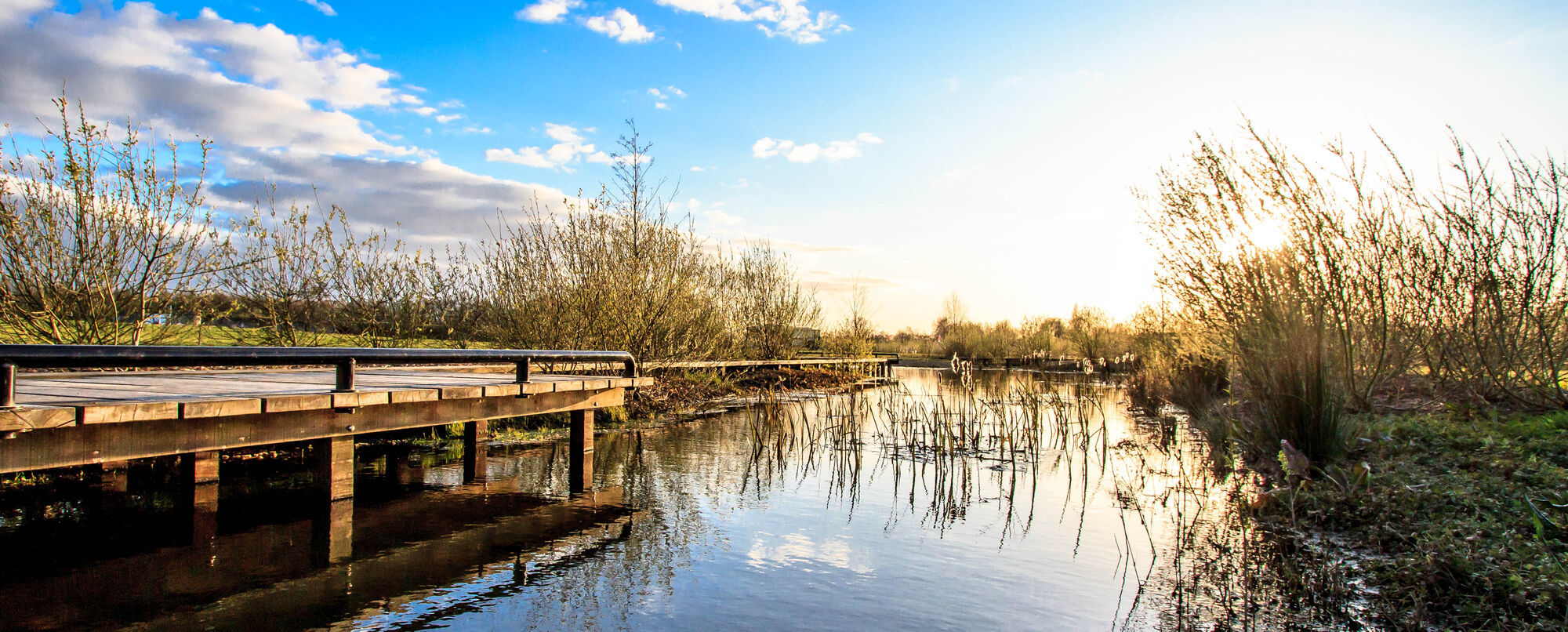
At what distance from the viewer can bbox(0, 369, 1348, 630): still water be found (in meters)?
4.32

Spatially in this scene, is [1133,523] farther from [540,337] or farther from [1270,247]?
[540,337]

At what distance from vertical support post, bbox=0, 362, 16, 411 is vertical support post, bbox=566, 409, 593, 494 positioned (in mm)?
4468

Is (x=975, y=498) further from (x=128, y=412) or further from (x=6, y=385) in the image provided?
(x=6, y=385)

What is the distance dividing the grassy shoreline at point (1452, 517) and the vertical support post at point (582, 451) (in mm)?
5702

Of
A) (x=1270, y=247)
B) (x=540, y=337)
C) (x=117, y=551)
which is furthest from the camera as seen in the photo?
(x=540, y=337)

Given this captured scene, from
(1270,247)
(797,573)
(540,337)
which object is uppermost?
(1270,247)

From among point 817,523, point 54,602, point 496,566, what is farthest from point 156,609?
point 817,523

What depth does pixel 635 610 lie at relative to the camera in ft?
14.5

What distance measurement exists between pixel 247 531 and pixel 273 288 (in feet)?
17.2

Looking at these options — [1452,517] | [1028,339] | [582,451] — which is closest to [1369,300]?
[1452,517]

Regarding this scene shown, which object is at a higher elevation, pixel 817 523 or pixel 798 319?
pixel 798 319

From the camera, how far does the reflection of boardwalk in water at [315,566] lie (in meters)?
4.05

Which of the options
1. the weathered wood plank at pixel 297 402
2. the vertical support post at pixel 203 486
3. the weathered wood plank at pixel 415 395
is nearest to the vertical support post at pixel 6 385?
the weathered wood plank at pixel 297 402

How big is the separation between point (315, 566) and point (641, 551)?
2.01m
